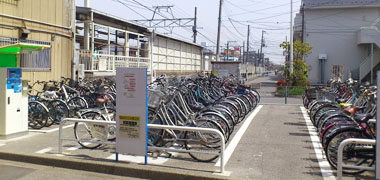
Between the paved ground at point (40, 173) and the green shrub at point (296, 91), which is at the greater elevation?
the green shrub at point (296, 91)

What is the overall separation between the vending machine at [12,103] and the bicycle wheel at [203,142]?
356cm

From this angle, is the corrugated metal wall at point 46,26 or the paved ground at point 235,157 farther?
the corrugated metal wall at point 46,26

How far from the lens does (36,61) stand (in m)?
11.0

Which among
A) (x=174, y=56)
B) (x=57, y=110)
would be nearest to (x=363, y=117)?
(x=57, y=110)

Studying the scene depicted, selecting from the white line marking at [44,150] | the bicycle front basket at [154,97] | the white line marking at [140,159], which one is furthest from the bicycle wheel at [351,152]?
the white line marking at [44,150]

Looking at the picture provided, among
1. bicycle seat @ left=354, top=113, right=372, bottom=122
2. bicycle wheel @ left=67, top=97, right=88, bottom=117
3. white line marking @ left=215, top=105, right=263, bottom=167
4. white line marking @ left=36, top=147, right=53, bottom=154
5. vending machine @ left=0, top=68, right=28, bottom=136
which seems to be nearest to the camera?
bicycle seat @ left=354, top=113, right=372, bottom=122

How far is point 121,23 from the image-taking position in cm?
1725

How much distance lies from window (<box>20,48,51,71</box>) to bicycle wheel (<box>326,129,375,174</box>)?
895cm

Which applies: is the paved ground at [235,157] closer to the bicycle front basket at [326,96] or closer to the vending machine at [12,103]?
the vending machine at [12,103]

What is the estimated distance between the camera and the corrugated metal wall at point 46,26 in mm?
9949

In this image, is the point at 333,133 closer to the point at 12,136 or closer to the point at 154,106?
the point at 154,106

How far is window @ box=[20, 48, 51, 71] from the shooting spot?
A: 1062cm

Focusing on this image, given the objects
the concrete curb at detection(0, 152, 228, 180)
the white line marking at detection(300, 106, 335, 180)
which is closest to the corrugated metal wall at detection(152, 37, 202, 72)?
the white line marking at detection(300, 106, 335, 180)

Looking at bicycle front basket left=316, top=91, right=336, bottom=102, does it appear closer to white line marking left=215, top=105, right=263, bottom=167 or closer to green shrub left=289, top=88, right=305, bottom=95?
white line marking left=215, top=105, right=263, bottom=167
